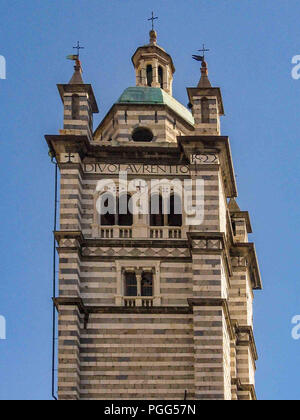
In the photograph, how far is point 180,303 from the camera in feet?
147

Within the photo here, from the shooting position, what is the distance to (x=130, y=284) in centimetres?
4522

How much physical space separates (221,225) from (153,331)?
442cm

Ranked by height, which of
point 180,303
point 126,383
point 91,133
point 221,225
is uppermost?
point 91,133

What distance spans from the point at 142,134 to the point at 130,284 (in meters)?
5.89

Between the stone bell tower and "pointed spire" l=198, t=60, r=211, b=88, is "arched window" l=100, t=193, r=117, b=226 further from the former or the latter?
"pointed spire" l=198, t=60, r=211, b=88

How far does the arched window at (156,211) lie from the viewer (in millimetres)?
46344

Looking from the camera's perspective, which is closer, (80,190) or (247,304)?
(80,190)

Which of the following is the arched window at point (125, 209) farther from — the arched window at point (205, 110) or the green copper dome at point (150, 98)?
the green copper dome at point (150, 98)

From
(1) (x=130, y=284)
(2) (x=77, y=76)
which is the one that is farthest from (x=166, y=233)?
(2) (x=77, y=76)

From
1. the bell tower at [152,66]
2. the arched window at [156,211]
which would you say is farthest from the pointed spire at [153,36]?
the arched window at [156,211]

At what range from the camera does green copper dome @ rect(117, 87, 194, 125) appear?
4869 centimetres
